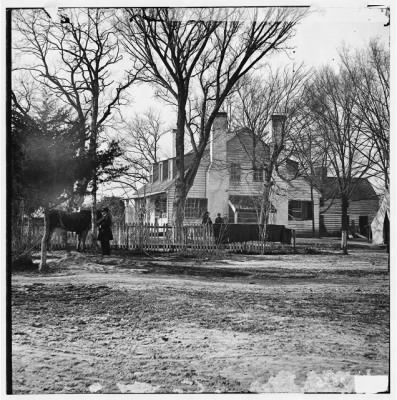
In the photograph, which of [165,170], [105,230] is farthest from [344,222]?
[105,230]

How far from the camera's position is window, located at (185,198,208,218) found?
444cm

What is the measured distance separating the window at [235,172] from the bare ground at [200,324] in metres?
0.78

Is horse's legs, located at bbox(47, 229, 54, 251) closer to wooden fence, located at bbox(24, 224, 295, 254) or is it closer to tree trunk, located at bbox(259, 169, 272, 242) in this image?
wooden fence, located at bbox(24, 224, 295, 254)

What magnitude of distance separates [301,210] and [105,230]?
1917mm

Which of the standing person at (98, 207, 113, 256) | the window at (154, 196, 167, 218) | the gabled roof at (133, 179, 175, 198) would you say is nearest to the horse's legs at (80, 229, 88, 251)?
the standing person at (98, 207, 113, 256)

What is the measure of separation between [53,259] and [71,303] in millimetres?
496

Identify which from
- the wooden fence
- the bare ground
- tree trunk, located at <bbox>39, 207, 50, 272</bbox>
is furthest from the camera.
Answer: the wooden fence

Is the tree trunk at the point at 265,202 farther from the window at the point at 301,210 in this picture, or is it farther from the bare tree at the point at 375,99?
the bare tree at the point at 375,99

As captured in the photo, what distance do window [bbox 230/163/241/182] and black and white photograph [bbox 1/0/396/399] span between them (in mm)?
31

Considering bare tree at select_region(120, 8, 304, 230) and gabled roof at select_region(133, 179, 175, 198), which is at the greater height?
bare tree at select_region(120, 8, 304, 230)

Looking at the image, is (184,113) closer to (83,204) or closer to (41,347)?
(83,204)

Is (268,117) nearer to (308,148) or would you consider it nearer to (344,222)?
(308,148)

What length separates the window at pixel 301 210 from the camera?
14.5ft

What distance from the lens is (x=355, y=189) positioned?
446 centimetres
